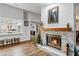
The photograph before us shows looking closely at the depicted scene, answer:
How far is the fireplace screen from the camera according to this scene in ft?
10.3

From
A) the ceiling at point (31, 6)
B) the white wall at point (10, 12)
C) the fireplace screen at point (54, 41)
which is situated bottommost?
the fireplace screen at point (54, 41)

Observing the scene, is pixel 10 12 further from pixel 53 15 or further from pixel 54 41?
pixel 54 41

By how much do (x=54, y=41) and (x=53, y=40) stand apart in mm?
48

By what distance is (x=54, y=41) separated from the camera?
3.21 meters

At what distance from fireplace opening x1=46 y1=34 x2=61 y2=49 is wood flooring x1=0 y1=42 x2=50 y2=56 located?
0.32m

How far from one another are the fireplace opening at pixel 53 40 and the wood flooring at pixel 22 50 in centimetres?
32

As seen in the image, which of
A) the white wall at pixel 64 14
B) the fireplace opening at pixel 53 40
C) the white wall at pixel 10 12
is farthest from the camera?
the fireplace opening at pixel 53 40

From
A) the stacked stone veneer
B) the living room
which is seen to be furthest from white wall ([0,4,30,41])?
the stacked stone veneer

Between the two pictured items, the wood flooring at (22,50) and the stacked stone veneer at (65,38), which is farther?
the wood flooring at (22,50)

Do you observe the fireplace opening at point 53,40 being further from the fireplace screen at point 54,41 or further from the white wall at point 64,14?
the white wall at point 64,14

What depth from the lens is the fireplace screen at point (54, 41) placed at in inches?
124

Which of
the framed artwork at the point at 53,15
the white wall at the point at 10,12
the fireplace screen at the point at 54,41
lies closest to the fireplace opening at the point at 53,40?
the fireplace screen at the point at 54,41

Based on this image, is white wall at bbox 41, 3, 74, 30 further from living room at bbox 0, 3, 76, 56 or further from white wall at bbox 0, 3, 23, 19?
white wall at bbox 0, 3, 23, 19

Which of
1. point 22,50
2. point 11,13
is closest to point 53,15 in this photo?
point 11,13
